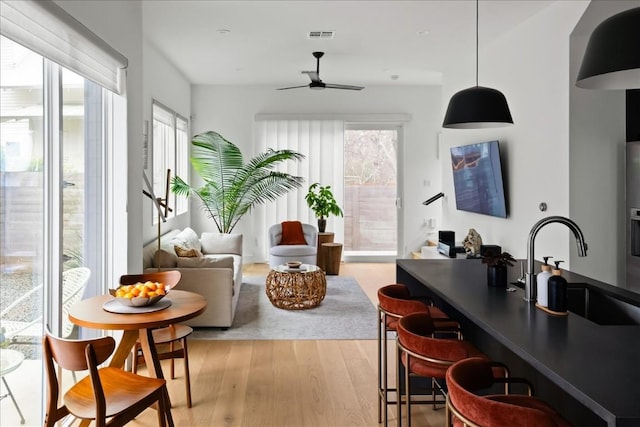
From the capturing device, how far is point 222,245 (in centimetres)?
669

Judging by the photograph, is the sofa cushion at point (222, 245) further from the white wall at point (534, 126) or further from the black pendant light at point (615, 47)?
the black pendant light at point (615, 47)

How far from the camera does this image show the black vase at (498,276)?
8.21 ft

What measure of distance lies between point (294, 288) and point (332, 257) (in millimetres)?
2245

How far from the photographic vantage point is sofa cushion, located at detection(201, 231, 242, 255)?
21.9 feet

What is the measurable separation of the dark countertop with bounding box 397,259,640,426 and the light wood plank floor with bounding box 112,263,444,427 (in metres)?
1.00

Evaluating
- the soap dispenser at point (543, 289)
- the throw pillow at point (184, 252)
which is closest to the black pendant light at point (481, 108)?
the soap dispenser at point (543, 289)

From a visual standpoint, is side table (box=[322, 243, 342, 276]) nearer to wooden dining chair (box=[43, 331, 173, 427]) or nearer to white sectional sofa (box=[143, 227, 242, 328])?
white sectional sofa (box=[143, 227, 242, 328])

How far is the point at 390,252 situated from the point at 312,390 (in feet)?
18.4

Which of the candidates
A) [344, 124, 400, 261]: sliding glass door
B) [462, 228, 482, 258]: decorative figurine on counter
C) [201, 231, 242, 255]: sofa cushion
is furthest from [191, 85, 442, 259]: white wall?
[462, 228, 482, 258]: decorative figurine on counter

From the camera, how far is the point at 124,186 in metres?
3.60

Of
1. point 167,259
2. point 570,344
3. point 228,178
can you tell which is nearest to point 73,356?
point 570,344

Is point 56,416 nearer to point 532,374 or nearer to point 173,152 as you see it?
point 532,374

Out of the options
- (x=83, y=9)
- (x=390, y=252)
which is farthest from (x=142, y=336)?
(x=390, y=252)

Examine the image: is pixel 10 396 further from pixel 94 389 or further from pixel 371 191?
pixel 371 191
